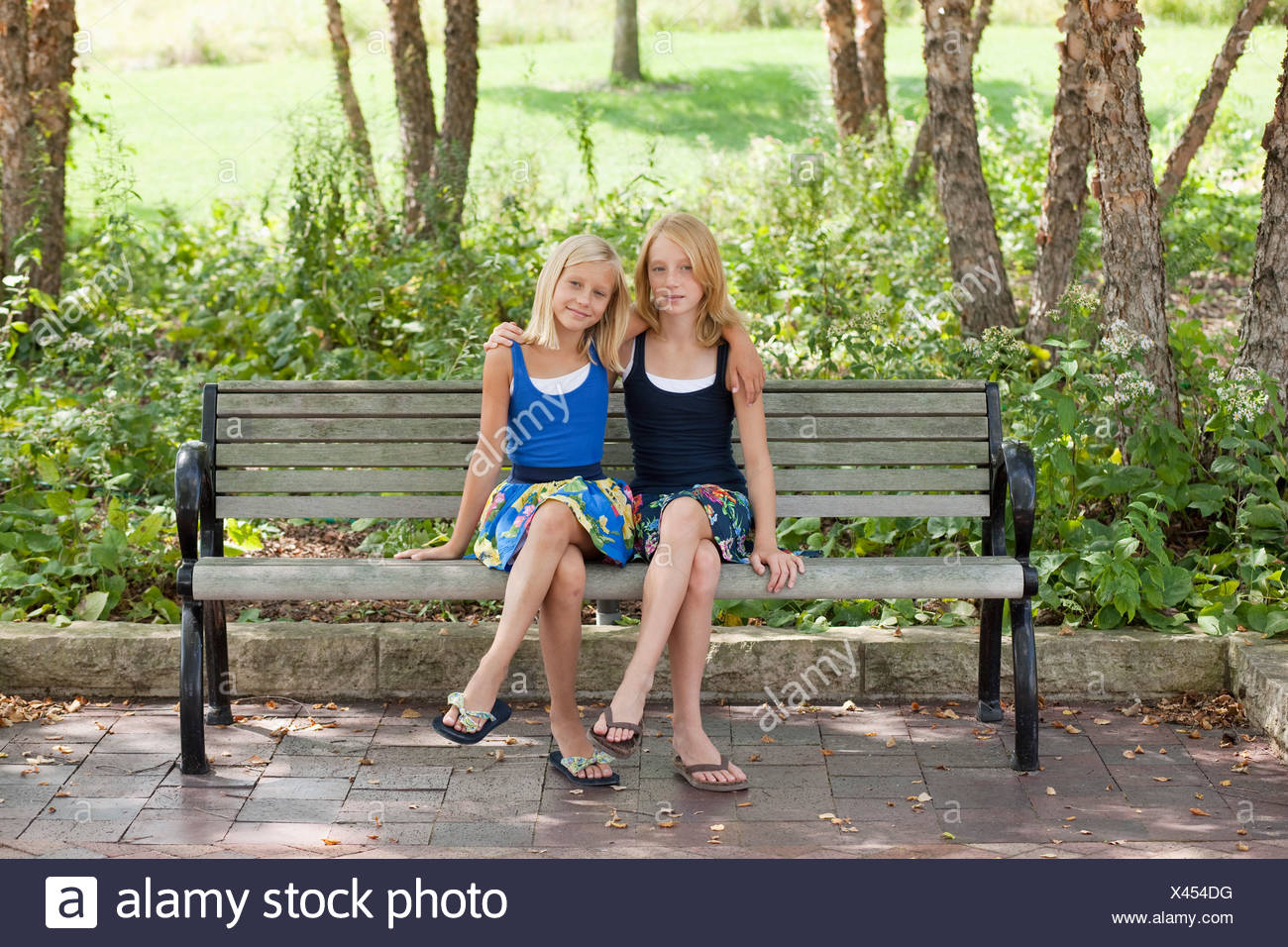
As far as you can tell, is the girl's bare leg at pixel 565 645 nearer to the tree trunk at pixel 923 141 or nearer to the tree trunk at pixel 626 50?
the tree trunk at pixel 923 141

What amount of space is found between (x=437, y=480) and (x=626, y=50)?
716 inches

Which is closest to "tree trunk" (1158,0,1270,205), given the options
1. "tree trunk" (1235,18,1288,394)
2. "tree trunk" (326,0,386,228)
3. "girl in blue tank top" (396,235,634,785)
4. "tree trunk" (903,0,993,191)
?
"tree trunk" (903,0,993,191)

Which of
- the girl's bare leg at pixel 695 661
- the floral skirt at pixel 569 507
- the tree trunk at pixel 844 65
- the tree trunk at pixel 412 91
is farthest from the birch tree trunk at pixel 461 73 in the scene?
the girl's bare leg at pixel 695 661

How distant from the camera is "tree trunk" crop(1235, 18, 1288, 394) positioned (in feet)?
15.9

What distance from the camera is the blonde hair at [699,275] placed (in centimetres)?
376

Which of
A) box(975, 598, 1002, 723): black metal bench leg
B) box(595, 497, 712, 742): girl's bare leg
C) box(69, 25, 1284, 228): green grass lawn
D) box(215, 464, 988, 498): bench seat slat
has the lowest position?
box(975, 598, 1002, 723): black metal bench leg

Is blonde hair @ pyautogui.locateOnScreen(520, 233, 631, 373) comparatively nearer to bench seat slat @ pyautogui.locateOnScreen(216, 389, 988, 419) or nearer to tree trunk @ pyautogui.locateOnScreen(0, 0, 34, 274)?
bench seat slat @ pyautogui.locateOnScreen(216, 389, 988, 419)

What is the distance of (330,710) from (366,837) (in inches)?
34.9

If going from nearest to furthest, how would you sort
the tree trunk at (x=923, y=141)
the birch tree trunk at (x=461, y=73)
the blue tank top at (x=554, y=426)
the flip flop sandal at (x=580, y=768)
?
the flip flop sandal at (x=580, y=768) < the blue tank top at (x=554, y=426) < the birch tree trunk at (x=461, y=73) < the tree trunk at (x=923, y=141)

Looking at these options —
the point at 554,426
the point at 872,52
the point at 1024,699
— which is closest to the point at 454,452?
the point at 554,426

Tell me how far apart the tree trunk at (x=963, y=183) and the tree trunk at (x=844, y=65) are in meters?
3.75

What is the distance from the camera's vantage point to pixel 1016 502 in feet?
12.2

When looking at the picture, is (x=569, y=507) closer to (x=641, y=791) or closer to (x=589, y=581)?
(x=589, y=581)

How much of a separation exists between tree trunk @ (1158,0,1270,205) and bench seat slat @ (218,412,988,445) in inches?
132
